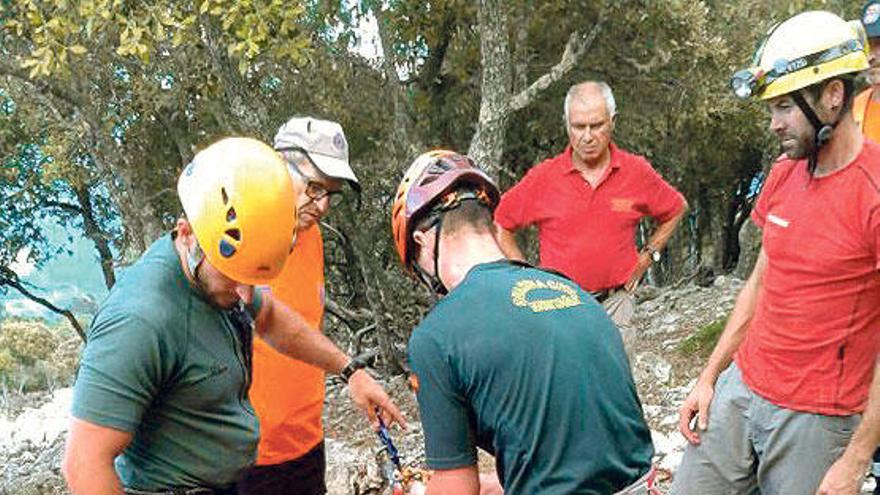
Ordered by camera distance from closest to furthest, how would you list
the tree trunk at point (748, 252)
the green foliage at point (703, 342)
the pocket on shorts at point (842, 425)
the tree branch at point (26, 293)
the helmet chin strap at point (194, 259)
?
the helmet chin strap at point (194, 259)
the pocket on shorts at point (842, 425)
the green foliage at point (703, 342)
the tree trunk at point (748, 252)
the tree branch at point (26, 293)

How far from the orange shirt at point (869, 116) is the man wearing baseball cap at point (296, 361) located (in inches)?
114

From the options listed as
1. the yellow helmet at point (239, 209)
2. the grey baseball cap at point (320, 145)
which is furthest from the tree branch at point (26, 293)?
the yellow helmet at point (239, 209)

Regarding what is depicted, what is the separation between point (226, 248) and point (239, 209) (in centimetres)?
12

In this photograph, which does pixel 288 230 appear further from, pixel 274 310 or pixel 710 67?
pixel 710 67

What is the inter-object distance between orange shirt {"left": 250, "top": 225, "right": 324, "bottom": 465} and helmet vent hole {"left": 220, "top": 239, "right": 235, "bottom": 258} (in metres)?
1.31

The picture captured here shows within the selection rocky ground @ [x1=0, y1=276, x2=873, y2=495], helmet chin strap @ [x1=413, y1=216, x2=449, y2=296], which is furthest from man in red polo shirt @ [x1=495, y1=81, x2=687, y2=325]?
helmet chin strap @ [x1=413, y1=216, x2=449, y2=296]

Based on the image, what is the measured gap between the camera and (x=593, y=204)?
5863 mm

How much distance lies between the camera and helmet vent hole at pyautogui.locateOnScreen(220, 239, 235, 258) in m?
2.79

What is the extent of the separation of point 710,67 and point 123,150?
8792 millimetres

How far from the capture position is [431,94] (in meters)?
Result: 13.3

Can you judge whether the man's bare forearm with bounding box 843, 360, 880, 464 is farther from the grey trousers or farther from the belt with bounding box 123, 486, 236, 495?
the belt with bounding box 123, 486, 236, 495

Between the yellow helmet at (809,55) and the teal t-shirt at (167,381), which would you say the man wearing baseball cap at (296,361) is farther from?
the yellow helmet at (809,55)

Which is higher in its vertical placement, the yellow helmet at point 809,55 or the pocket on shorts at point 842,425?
the yellow helmet at point 809,55

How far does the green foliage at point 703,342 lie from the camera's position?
9820 millimetres
